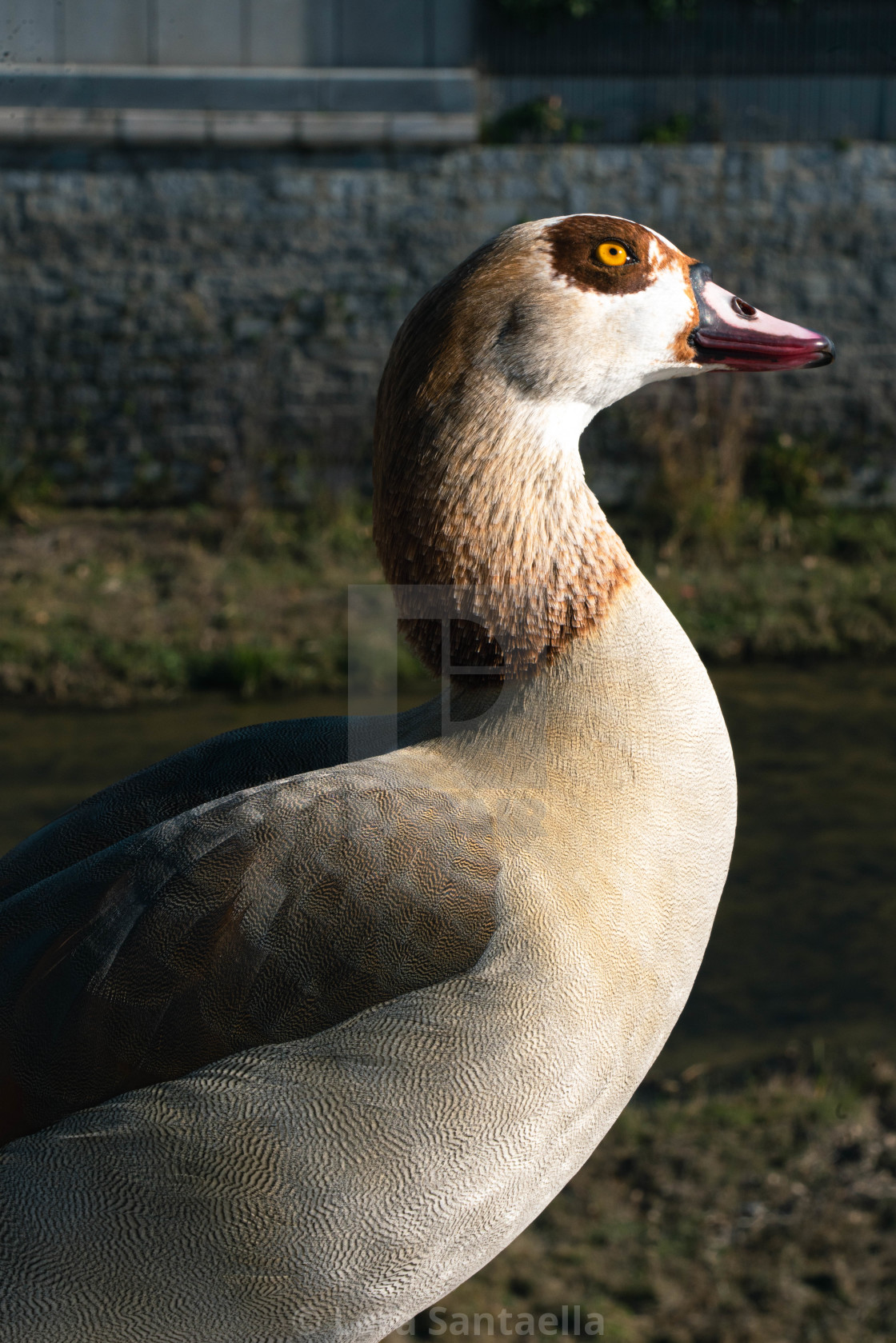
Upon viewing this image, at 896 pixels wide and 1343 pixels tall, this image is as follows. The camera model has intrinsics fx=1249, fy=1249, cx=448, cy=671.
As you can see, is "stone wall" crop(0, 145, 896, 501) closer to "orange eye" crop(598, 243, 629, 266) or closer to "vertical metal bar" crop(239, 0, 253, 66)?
"vertical metal bar" crop(239, 0, 253, 66)

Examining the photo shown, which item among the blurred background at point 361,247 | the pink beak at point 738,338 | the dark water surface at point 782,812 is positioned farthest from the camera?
the blurred background at point 361,247

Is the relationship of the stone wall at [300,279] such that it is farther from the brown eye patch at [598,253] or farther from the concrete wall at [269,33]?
the brown eye patch at [598,253]

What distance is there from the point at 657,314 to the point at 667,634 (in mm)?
367

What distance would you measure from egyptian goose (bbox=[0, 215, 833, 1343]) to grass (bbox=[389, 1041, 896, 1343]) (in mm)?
989

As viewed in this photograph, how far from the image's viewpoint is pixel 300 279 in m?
8.52

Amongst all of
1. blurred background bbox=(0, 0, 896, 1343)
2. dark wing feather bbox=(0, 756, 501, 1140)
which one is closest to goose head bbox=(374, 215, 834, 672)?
dark wing feather bbox=(0, 756, 501, 1140)

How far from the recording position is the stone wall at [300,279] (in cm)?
838

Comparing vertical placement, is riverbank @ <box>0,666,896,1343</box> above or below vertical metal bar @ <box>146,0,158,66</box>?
below

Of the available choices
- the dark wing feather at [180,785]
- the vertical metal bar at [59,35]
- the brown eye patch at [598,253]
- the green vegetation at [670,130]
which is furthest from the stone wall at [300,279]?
the brown eye patch at [598,253]

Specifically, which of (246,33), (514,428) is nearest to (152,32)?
(246,33)

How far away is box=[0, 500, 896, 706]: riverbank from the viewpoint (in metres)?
6.05

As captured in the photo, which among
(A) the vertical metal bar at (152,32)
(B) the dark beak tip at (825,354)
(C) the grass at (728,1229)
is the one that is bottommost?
(C) the grass at (728,1229)

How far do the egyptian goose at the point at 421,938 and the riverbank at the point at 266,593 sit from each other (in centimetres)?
465

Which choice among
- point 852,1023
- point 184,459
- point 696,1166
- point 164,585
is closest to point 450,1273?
point 696,1166
